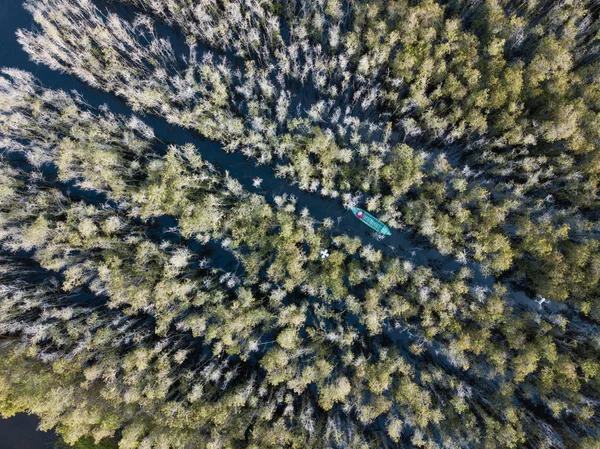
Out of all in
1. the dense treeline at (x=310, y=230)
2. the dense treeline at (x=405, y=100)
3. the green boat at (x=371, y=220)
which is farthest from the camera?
the green boat at (x=371, y=220)

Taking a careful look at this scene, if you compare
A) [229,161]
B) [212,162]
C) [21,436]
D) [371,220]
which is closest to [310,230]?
[371,220]

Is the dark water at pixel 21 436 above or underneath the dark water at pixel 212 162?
underneath

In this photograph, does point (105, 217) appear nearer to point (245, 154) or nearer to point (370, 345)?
point (245, 154)

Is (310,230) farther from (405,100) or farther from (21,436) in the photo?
(21,436)

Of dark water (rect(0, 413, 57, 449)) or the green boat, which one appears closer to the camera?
the green boat

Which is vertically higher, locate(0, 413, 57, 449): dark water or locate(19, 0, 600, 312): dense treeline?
locate(19, 0, 600, 312): dense treeline

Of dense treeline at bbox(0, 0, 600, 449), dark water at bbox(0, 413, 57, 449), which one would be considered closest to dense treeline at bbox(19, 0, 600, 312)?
dense treeline at bbox(0, 0, 600, 449)

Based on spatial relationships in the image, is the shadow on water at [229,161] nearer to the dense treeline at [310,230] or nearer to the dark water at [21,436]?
the dense treeline at [310,230]

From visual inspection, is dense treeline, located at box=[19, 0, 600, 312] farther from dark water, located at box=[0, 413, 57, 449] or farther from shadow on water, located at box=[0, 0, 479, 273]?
dark water, located at box=[0, 413, 57, 449]

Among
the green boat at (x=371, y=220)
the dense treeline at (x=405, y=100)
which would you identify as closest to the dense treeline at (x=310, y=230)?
the dense treeline at (x=405, y=100)
